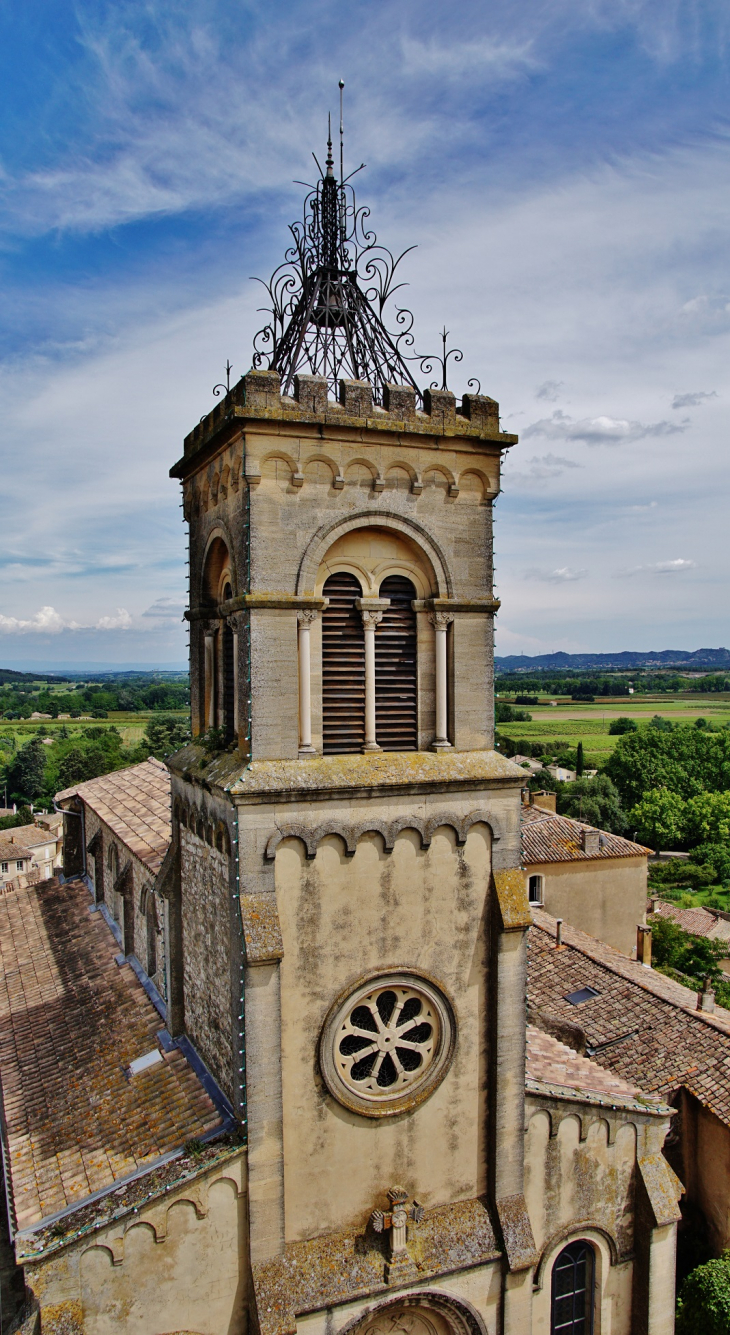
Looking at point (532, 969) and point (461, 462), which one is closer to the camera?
point (461, 462)

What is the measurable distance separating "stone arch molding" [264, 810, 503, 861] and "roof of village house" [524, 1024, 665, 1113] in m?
3.99

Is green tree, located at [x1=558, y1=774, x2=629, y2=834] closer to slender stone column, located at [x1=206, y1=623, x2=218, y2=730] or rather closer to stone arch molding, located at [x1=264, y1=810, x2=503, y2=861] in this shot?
slender stone column, located at [x1=206, y1=623, x2=218, y2=730]

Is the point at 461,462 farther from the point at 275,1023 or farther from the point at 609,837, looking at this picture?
→ the point at 609,837

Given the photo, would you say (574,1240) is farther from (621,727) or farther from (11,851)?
(621,727)

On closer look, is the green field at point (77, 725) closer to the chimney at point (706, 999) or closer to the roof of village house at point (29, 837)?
the roof of village house at point (29, 837)

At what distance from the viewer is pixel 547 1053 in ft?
50.5

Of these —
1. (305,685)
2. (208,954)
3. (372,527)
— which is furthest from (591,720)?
(305,685)

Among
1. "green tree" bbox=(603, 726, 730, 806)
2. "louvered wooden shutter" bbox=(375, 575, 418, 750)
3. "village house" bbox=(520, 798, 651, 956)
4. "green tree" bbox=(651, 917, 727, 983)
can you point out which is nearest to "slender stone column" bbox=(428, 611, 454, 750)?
"louvered wooden shutter" bbox=(375, 575, 418, 750)

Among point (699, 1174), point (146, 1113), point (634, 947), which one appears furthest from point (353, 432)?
point (634, 947)

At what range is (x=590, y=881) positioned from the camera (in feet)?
114

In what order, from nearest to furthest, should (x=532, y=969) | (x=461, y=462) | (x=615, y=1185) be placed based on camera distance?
(x=461, y=462)
(x=615, y=1185)
(x=532, y=969)

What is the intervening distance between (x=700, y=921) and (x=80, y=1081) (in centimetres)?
4395

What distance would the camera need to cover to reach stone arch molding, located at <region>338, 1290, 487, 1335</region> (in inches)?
432

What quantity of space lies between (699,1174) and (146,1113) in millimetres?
14517
